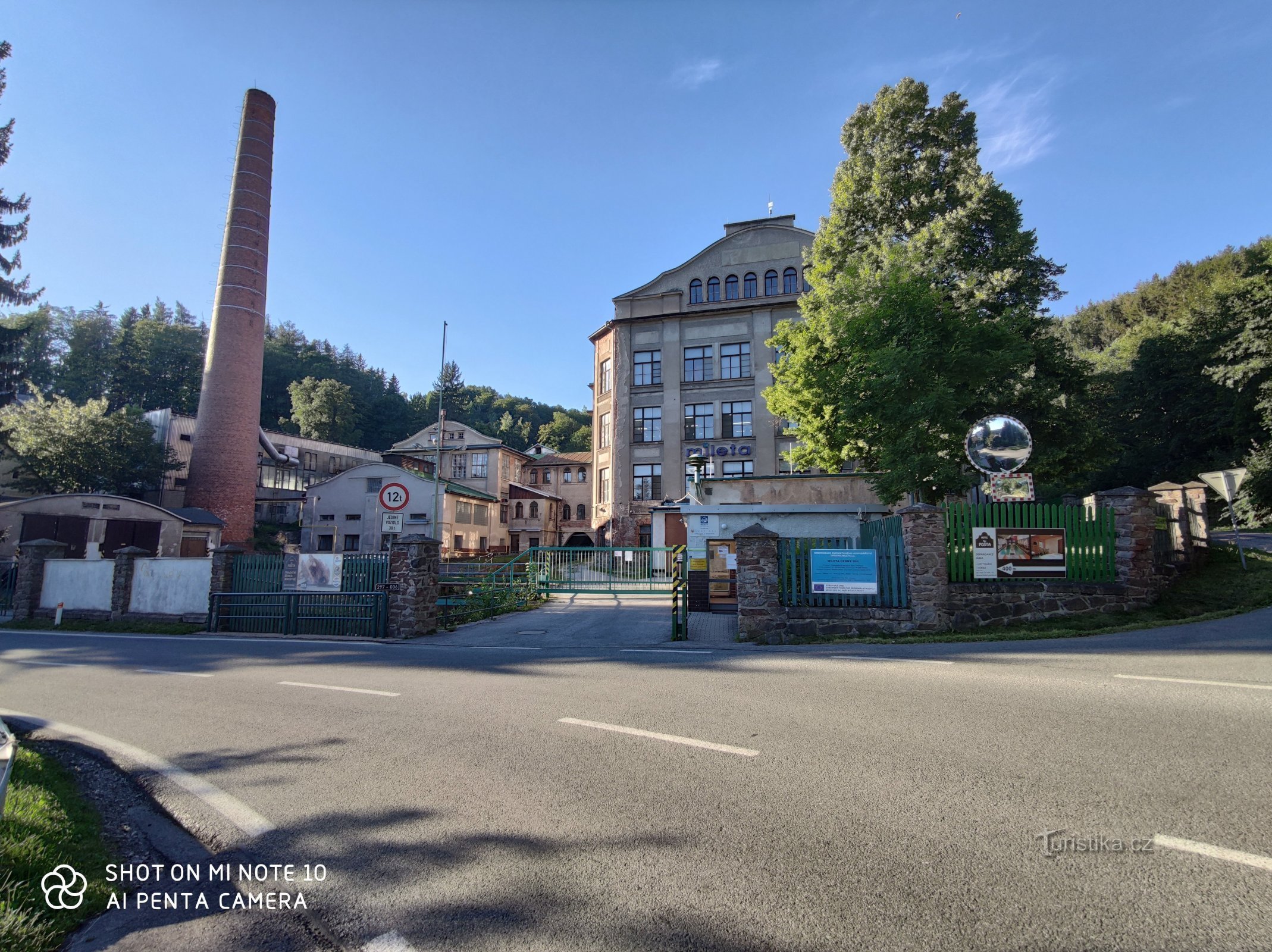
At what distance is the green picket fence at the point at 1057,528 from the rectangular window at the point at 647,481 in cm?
2702

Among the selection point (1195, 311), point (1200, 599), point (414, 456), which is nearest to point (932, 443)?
point (1200, 599)

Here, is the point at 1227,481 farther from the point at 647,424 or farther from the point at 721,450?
the point at 647,424

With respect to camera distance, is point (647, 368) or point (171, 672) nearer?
point (171, 672)

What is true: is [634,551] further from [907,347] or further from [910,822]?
[910,822]

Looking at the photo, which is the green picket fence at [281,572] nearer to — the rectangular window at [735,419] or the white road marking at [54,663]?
the white road marking at [54,663]

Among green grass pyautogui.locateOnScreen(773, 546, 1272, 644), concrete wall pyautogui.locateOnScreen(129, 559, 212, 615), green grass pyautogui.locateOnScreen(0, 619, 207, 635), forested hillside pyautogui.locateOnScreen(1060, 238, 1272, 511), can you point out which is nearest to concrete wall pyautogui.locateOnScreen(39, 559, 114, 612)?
green grass pyautogui.locateOnScreen(0, 619, 207, 635)

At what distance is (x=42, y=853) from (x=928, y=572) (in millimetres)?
12578

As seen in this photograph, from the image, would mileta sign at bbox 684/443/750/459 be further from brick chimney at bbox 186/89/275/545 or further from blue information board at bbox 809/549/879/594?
brick chimney at bbox 186/89/275/545

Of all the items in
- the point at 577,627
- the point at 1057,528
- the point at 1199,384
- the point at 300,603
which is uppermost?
the point at 1199,384

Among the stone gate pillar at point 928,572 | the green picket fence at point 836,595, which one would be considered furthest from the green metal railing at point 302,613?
the stone gate pillar at point 928,572

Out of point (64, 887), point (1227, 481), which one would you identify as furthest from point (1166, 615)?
point (64, 887)

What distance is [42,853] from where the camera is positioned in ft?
12.0

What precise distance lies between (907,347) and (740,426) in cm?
2073

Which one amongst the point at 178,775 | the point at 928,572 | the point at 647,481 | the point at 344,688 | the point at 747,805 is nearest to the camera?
the point at 747,805
